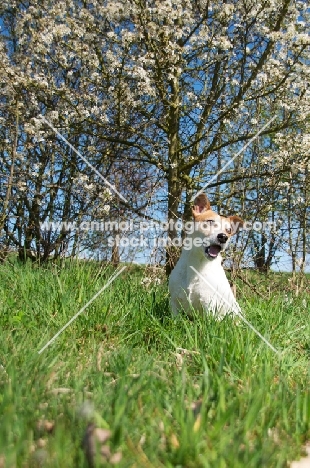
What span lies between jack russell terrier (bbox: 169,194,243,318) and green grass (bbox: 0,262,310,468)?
0.61 ft

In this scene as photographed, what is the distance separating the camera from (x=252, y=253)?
7.26 meters

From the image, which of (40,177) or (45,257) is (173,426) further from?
(40,177)

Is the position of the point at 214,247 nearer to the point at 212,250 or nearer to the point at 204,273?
the point at 212,250

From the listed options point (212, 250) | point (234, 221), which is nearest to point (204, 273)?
point (212, 250)

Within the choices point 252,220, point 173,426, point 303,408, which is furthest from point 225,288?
point 252,220

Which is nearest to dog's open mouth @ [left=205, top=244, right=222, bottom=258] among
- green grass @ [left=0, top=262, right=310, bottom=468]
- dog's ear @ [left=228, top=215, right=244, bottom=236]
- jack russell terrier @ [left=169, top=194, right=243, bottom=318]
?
jack russell terrier @ [left=169, top=194, right=243, bottom=318]

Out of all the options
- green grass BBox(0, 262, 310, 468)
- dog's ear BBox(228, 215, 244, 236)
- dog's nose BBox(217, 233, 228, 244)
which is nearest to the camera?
green grass BBox(0, 262, 310, 468)

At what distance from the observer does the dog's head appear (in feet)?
13.0

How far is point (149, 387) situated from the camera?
7.47 ft

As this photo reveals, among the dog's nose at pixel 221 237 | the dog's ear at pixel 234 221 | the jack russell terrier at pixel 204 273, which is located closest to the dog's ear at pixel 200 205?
the jack russell terrier at pixel 204 273

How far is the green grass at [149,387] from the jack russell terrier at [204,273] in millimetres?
187

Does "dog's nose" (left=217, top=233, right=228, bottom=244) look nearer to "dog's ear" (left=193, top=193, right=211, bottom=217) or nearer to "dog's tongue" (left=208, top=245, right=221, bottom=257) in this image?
"dog's tongue" (left=208, top=245, right=221, bottom=257)

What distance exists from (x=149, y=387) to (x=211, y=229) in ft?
6.44

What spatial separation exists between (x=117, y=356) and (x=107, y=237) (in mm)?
4949
